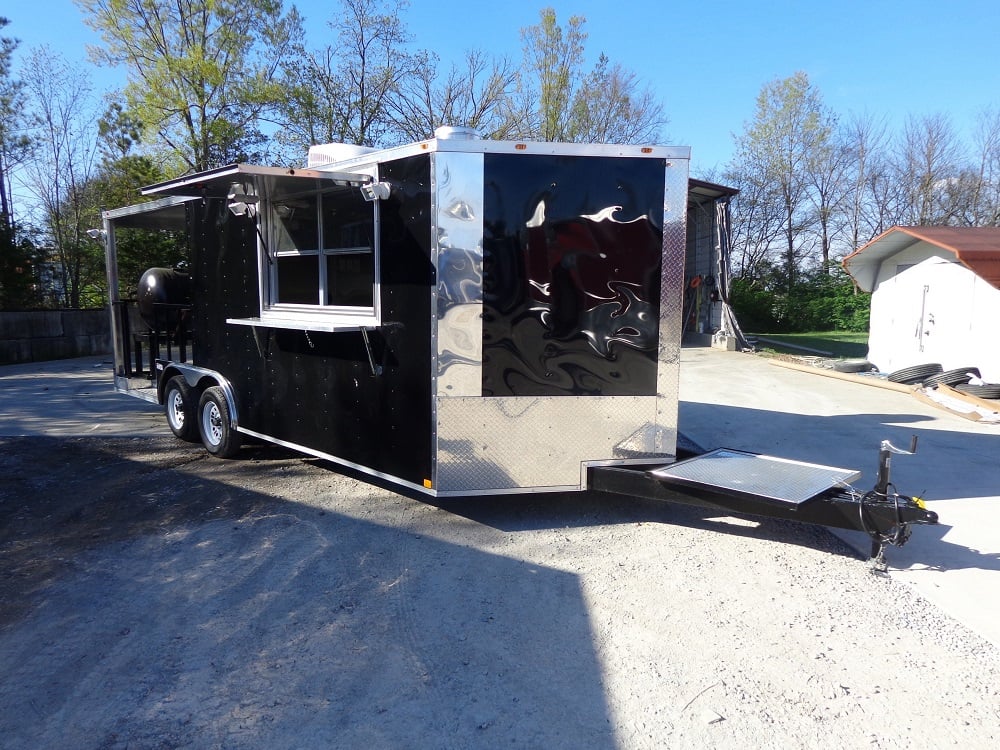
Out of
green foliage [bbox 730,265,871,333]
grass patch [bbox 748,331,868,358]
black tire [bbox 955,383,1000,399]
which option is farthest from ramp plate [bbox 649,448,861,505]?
green foliage [bbox 730,265,871,333]

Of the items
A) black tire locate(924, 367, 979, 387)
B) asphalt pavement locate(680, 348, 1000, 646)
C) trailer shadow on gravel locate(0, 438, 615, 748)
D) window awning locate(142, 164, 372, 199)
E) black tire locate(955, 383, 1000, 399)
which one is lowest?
trailer shadow on gravel locate(0, 438, 615, 748)

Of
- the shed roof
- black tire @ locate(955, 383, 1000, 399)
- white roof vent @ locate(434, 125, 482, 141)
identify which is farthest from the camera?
the shed roof

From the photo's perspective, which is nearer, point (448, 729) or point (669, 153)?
point (448, 729)

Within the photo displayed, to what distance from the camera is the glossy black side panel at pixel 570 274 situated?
464cm

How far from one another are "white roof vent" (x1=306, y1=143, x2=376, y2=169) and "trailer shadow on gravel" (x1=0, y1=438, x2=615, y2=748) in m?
2.83

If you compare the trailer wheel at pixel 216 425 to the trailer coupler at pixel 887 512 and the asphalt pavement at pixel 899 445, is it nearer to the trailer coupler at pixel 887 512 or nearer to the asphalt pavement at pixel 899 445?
the asphalt pavement at pixel 899 445

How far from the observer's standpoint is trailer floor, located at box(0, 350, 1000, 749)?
2748mm

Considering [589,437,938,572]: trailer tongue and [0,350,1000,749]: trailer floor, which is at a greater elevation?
[589,437,938,572]: trailer tongue

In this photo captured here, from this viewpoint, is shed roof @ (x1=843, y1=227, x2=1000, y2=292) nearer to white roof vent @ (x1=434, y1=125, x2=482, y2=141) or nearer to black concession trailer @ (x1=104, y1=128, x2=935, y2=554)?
black concession trailer @ (x1=104, y1=128, x2=935, y2=554)

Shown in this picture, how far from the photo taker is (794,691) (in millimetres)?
2977

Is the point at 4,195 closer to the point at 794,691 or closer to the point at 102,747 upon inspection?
the point at 102,747

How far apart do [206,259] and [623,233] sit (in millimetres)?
4136

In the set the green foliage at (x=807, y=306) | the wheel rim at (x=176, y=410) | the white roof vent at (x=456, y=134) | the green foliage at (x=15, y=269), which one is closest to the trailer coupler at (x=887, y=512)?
the white roof vent at (x=456, y=134)

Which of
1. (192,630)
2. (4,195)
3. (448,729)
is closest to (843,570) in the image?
(448,729)
